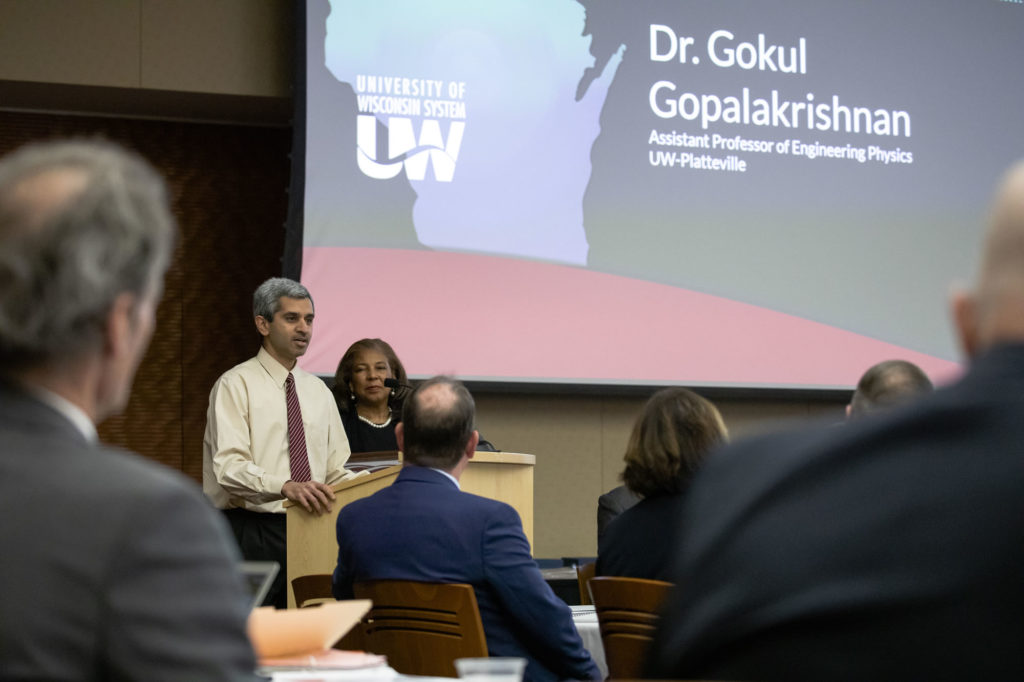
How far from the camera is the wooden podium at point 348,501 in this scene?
3432 mm

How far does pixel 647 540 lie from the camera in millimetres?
2668

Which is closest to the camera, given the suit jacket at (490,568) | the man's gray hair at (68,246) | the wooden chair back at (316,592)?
the man's gray hair at (68,246)

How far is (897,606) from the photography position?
2.58 feet

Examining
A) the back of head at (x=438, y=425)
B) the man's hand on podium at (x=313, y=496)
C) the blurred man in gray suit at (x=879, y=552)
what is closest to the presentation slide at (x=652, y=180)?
the man's hand on podium at (x=313, y=496)

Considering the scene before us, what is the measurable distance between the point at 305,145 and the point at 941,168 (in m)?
3.32

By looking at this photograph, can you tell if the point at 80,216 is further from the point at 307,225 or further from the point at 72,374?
the point at 307,225

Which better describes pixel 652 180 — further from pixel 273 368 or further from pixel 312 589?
pixel 312 589

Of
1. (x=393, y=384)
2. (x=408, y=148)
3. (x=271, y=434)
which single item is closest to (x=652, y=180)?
(x=408, y=148)

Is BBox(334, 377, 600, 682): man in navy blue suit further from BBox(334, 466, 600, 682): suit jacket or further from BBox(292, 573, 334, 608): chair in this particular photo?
BBox(292, 573, 334, 608): chair

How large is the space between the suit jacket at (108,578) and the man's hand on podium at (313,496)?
2.56m

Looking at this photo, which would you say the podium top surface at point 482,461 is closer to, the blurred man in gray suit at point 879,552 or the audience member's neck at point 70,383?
the audience member's neck at point 70,383

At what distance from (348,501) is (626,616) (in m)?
1.23

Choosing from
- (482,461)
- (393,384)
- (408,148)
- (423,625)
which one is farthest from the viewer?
(408,148)

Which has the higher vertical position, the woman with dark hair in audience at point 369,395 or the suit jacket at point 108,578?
the woman with dark hair in audience at point 369,395
